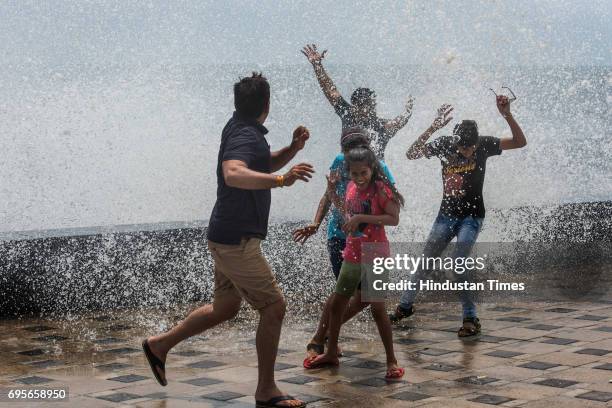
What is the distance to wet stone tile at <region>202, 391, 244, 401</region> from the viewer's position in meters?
4.65

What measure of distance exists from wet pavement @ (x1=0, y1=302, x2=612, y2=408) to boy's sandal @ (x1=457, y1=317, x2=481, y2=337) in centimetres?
6

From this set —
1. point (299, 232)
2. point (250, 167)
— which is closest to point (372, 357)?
point (299, 232)

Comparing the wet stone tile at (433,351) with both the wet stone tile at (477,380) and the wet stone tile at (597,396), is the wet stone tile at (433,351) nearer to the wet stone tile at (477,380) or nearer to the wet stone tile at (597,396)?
the wet stone tile at (477,380)

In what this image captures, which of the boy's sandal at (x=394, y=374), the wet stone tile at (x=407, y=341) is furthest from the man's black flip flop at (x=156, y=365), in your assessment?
the wet stone tile at (x=407, y=341)

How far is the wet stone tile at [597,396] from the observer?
4.48 m

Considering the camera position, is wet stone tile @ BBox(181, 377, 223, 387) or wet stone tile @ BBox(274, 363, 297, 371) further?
wet stone tile @ BBox(274, 363, 297, 371)

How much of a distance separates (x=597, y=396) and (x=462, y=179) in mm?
2131

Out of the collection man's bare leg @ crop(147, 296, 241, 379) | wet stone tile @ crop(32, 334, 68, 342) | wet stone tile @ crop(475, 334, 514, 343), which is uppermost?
man's bare leg @ crop(147, 296, 241, 379)

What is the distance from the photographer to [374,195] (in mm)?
5121

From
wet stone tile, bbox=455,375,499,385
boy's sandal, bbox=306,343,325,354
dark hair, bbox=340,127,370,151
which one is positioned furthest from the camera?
boy's sandal, bbox=306,343,325,354

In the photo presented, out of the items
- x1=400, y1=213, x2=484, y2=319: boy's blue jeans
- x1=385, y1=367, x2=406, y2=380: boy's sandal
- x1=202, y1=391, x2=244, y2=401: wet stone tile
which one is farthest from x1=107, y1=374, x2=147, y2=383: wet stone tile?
x1=400, y1=213, x2=484, y2=319: boy's blue jeans

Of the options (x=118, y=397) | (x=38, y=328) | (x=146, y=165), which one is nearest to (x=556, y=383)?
(x=118, y=397)

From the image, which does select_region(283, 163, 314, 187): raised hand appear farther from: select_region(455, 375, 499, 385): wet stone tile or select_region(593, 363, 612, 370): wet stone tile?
select_region(593, 363, 612, 370): wet stone tile

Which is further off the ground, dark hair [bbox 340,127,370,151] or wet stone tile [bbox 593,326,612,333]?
dark hair [bbox 340,127,370,151]
